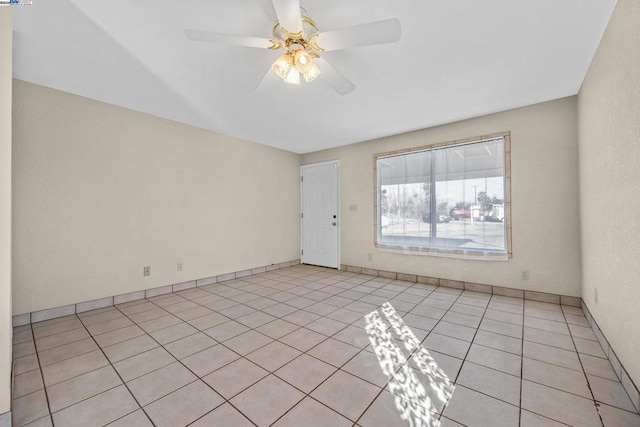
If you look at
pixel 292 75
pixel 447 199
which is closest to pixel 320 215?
pixel 447 199

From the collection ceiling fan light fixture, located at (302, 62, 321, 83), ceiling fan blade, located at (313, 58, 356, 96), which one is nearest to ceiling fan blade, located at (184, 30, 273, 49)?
ceiling fan light fixture, located at (302, 62, 321, 83)

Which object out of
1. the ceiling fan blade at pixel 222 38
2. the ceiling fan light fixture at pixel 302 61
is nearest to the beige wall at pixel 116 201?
the ceiling fan blade at pixel 222 38

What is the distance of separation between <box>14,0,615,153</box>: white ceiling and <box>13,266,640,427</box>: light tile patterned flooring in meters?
2.35

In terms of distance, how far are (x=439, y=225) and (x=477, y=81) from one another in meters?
2.03

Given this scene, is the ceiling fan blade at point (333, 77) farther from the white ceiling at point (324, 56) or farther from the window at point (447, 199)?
the window at point (447, 199)

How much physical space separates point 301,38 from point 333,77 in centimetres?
45

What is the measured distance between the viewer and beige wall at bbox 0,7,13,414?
1.33 metres

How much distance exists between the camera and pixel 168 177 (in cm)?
366

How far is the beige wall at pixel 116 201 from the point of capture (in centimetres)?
264

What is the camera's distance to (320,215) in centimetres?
540

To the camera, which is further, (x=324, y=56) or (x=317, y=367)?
(x=324, y=56)

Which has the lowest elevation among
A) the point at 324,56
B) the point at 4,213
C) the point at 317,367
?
the point at 317,367

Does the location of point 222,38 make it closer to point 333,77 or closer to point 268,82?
point 268,82

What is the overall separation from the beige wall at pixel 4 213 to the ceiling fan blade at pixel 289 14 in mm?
1428
